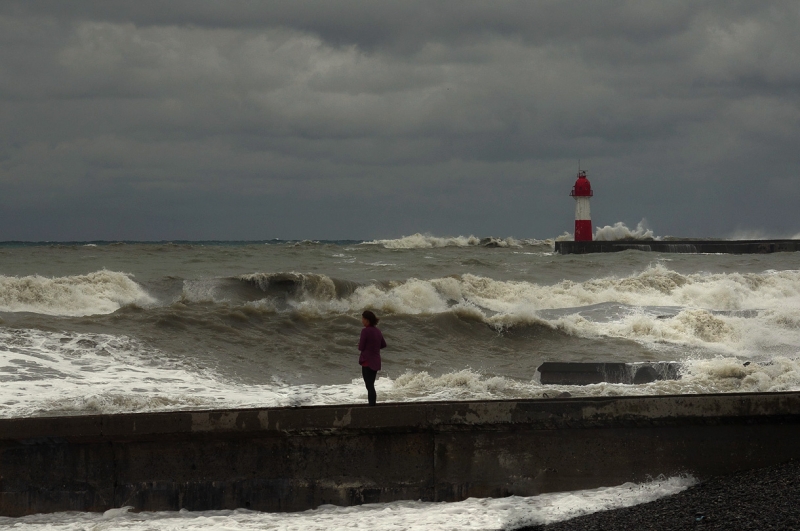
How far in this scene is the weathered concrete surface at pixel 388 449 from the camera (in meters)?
6.00

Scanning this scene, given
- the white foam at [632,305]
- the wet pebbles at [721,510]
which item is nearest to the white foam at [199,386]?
the wet pebbles at [721,510]

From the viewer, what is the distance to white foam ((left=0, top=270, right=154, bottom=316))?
55.9 feet

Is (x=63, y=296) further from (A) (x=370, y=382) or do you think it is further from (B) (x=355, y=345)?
(A) (x=370, y=382)

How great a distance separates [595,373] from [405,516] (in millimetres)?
5007

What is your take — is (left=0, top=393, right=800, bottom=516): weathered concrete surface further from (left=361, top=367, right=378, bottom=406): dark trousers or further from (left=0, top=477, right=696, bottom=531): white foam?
(left=361, top=367, right=378, bottom=406): dark trousers

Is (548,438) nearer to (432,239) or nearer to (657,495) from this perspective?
(657,495)

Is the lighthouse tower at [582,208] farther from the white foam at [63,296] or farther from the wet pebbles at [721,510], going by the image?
the wet pebbles at [721,510]

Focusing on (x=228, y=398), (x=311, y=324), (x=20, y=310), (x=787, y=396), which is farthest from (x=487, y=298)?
(x=787, y=396)

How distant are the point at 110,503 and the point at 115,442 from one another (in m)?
0.43

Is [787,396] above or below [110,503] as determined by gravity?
above

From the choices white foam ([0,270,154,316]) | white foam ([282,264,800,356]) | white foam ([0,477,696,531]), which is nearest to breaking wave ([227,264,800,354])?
white foam ([282,264,800,356])

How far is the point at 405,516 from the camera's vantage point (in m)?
5.70

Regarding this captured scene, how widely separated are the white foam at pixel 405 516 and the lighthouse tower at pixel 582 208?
124 feet

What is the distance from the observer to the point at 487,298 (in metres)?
22.3
